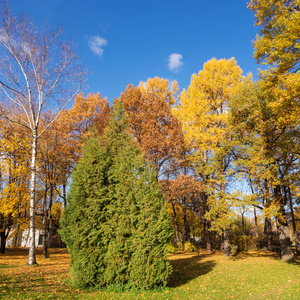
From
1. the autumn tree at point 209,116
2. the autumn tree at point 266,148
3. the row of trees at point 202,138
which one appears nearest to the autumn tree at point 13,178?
the row of trees at point 202,138

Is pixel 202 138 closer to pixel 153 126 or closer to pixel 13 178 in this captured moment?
pixel 153 126

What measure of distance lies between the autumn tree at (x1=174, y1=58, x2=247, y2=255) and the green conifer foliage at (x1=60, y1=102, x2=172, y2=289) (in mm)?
7016

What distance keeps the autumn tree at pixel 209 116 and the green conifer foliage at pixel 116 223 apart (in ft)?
23.0

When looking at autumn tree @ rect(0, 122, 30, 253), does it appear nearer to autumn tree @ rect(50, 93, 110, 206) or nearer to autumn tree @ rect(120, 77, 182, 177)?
autumn tree @ rect(50, 93, 110, 206)

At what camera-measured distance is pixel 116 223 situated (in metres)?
6.72

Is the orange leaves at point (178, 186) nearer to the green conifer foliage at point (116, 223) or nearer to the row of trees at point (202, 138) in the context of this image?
the row of trees at point (202, 138)

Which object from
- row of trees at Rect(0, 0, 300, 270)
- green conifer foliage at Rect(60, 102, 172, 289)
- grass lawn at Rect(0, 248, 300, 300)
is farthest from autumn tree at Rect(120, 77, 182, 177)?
grass lawn at Rect(0, 248, 300, 300)

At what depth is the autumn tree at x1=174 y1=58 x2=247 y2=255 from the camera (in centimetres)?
1395

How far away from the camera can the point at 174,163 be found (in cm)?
1545

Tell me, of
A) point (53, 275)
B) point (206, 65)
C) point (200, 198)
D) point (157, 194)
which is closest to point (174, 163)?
point (200, 198)

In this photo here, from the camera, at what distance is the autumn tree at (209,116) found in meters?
13.9

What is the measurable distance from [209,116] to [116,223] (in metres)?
10.5

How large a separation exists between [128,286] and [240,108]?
10.7 m

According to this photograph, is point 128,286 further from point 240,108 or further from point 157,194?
point 240,108
